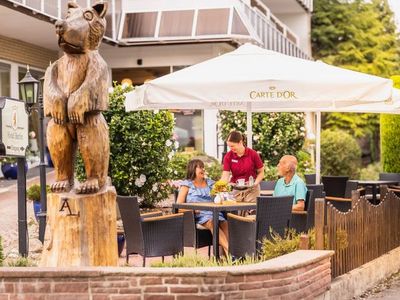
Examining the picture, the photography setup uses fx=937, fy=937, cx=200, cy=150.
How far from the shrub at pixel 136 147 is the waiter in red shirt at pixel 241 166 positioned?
4.19 metres

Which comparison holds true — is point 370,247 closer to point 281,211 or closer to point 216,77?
point 281,211

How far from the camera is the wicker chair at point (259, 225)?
379 inches

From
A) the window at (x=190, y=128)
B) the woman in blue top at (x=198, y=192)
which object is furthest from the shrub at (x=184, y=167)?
the woman in blue top at (x=198, y=192)

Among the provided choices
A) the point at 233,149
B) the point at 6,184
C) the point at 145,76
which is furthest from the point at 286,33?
the point at 233,149

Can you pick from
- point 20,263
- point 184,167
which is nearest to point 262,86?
point 20,263

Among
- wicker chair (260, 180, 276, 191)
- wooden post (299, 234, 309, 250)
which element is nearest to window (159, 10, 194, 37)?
wicker chair (260, 180, 276, 191)

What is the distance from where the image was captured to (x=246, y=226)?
968 cm

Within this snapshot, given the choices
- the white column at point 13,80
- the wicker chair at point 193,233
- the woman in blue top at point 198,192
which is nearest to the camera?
the wicker chair at point 193,233

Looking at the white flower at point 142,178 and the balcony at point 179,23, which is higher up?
the balcony at point 179,23

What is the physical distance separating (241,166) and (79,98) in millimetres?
4262

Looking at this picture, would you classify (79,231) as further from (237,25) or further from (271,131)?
(237,25)

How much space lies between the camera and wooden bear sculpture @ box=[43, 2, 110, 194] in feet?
26.7

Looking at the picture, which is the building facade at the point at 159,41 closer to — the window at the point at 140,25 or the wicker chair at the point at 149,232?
the window at the point at 140,25

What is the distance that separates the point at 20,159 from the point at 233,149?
8.95ft
